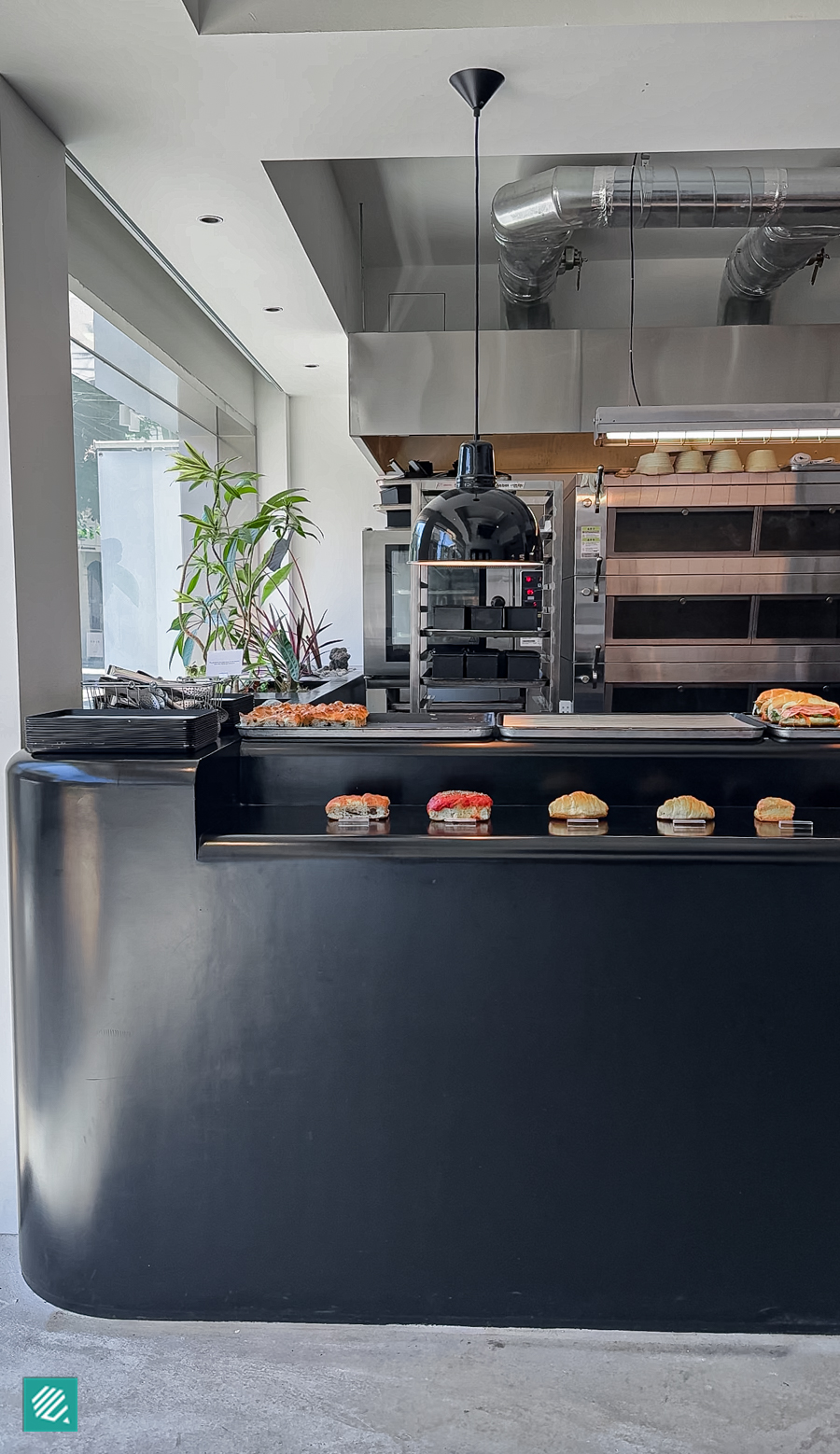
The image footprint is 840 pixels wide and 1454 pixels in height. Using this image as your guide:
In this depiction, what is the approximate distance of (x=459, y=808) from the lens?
2.24 m

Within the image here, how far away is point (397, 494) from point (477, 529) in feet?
10.4

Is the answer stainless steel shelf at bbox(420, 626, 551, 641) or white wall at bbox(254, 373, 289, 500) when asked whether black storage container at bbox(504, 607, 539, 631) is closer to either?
stainless steel shelf at bbox(420, 626, 551, 641)

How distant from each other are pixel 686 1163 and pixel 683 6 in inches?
99.5

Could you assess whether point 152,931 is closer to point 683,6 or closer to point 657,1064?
point 657,1064

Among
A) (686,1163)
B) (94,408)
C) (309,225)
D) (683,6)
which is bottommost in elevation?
(686,1163)

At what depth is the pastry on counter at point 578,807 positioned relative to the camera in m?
2.27

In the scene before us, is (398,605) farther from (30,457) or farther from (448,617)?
(30,457)

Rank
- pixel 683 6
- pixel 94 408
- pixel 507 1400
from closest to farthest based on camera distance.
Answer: pixel 507 1400 → pixel 683 6 → pixel 94 408

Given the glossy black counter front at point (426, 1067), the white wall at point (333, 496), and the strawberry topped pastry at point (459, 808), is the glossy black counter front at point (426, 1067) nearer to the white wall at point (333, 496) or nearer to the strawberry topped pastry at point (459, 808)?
the strawberry topped pastry at point (459, 808)

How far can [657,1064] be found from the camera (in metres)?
2.03

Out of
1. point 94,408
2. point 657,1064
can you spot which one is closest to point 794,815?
point 657,1064

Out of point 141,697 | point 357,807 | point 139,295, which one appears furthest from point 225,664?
point 357,807

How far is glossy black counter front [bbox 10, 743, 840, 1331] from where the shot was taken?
6.64ft

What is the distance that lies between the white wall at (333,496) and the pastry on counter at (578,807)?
4987mm
